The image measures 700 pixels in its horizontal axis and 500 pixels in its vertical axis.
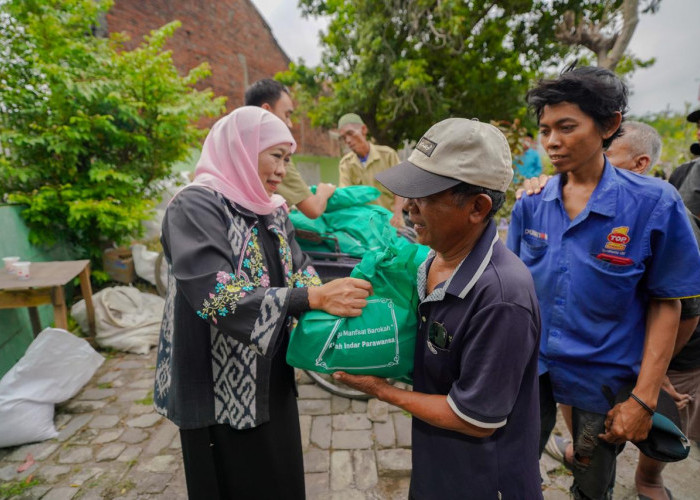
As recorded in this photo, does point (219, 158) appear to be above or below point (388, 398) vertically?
above

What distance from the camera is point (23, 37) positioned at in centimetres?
428

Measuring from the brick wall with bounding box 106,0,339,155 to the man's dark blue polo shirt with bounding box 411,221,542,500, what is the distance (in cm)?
1231

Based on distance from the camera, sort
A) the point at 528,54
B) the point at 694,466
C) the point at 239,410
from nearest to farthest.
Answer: the point at 239,410 → the point at 694,466 → the point at 528,54

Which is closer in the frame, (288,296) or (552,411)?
(288,296)

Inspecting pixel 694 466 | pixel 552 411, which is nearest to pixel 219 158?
pixel 552 411

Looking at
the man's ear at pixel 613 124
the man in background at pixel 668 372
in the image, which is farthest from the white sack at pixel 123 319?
the man's ear at pixel 613 124

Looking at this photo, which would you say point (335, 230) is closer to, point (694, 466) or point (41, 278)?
point (41, 278)

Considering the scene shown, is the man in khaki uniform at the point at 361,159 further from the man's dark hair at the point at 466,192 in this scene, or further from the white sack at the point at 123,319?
the man's dark hair at the point at 466,192

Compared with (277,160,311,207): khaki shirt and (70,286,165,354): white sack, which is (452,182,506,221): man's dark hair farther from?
(70,286,165,354): white sack

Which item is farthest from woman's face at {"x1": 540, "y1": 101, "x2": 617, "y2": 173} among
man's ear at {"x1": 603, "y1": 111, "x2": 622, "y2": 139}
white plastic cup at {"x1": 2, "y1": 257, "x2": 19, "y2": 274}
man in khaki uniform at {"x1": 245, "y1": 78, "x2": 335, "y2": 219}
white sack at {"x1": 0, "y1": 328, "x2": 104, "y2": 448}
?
white plastic cup at {"x1": 2, "y1": 257, "x2": 19, "y2": 274}

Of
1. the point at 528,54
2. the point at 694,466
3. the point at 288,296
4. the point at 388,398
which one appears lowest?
the point at 694,466

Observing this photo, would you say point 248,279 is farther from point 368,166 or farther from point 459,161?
point 368,166

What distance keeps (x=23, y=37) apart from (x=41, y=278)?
117 inches

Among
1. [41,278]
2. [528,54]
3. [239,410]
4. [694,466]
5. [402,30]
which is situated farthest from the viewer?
[528,54]
